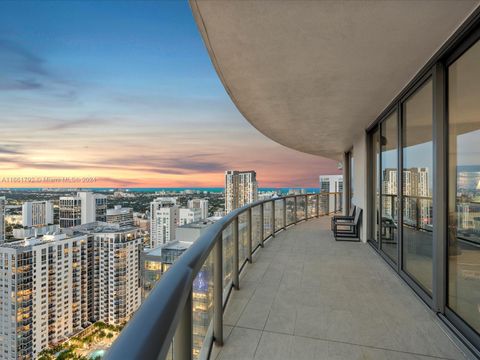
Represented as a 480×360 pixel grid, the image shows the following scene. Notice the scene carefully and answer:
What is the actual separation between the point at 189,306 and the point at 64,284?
15061mm

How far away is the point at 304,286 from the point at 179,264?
3143 mm

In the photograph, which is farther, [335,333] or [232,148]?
[232,148]

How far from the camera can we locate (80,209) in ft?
57.1

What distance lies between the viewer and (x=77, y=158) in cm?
2617

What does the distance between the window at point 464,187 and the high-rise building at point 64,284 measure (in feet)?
24.8

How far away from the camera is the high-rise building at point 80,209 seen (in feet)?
56.6

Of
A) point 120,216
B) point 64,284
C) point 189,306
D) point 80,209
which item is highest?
point 189,306

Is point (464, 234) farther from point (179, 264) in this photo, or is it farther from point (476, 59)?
point (179, 264)

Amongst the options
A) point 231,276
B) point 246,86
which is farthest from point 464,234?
point 246,86

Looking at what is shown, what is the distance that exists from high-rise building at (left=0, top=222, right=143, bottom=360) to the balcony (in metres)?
5.52

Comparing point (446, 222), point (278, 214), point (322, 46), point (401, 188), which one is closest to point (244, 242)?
point (401, 188)

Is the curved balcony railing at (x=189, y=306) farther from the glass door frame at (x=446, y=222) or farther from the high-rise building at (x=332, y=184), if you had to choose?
the high-rise building at (x=332, y=184)

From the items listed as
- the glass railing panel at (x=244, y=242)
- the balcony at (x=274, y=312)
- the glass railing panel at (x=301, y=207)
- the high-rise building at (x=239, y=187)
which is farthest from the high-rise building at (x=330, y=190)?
the glass railing panel at (x=244, y=242)

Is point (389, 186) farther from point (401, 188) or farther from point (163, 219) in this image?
point (163, 219)
